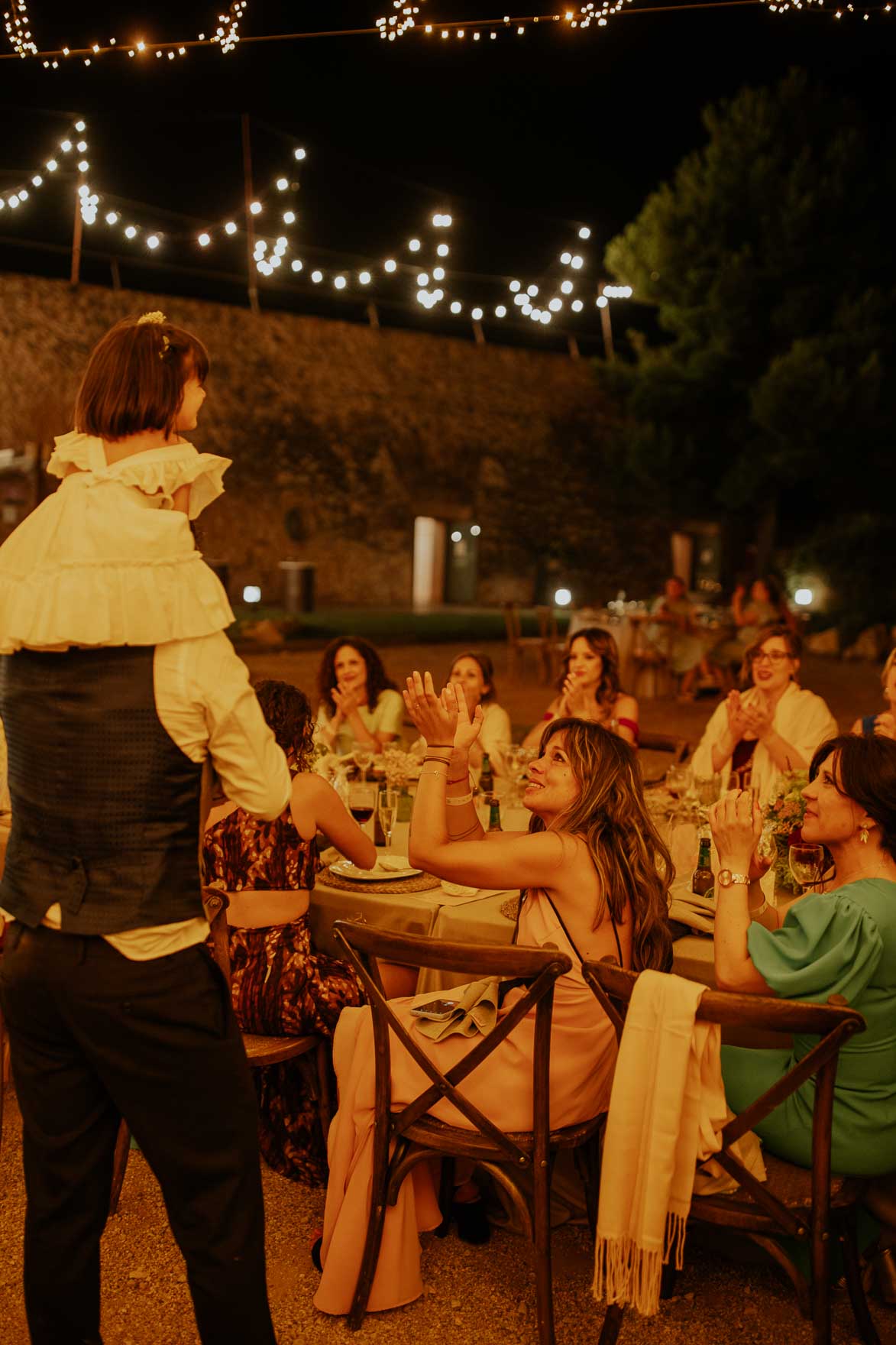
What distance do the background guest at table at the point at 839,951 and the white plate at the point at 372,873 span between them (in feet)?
3.32

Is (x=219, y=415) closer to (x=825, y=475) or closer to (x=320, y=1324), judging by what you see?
(x=825, y=475)

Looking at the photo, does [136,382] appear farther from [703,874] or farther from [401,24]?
[401,24]

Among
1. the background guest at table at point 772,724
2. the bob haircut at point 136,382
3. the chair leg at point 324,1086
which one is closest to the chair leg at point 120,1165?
the chair leg at point 324,1086

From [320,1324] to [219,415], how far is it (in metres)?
15.9

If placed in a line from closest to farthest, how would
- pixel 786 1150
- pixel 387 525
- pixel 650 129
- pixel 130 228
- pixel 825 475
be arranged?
pixel 786 1150
pixel 130 228
pixel 825 475
pixel 387 525
pixel 650 129

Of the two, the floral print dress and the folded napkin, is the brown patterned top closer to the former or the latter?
the floral print dress

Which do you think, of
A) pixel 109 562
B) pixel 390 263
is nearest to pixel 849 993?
pixel 109 562

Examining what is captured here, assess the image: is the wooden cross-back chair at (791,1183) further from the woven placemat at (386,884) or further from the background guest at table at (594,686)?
the background guest at table at (594,686)

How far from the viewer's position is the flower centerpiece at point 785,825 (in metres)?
2.96

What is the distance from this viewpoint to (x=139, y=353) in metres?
1.60

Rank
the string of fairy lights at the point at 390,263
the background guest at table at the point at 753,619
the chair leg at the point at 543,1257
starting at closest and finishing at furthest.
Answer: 1. the chair leg at the point at 543,1257
2. the background guest at table at the point at 753,619
3. the string of fairy lights at the point at 390,263

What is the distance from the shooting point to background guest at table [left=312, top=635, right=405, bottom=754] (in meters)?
4.83

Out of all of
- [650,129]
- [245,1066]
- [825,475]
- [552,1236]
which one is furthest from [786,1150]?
[650,129]

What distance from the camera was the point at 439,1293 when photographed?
7.80ft
